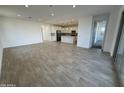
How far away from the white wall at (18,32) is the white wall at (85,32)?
16.0 feet

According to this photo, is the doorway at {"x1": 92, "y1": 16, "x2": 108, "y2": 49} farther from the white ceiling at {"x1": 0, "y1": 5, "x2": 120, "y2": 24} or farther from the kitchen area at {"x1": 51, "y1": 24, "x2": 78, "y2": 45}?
the kitchen area at {"x1": 51, "y1": 24, "x2": 78, "y2": 45}

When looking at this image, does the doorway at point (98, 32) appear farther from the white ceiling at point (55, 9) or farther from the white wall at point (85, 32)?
the white ceiling at point (55, 9)

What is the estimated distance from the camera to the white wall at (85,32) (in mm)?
5730

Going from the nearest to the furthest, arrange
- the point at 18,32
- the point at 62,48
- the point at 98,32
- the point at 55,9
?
1. the point at 55,9
2. the point at 98,32
3. the point at 62,48
4. the point at 18,32

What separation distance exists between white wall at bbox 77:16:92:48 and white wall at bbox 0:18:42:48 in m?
4.89

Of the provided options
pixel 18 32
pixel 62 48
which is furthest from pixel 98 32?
pixel 18 32

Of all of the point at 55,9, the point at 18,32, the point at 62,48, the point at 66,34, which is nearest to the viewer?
the point at 55,9

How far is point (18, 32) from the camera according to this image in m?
6.61

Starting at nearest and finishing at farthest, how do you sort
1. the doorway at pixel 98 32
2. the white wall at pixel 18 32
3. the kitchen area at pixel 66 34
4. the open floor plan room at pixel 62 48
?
the open floor plan room at pixel 62 48 → the doorway at pixel 98 32 → the white wall at pixel 18 32 → the kitchen area at pixel 66 34

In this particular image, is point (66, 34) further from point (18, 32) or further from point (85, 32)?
point (18, 32)

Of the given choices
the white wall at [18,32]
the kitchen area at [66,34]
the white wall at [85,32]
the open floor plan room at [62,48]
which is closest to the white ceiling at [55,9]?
the open floor plan room at [62,48]

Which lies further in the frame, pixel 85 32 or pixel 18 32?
pixel 18 32

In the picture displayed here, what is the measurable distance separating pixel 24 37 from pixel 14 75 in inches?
219

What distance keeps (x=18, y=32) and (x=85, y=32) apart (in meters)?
5.83
